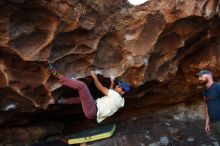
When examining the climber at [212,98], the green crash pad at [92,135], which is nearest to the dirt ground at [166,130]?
the green crash pad at [92,135]

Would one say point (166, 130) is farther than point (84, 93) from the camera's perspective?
Yes

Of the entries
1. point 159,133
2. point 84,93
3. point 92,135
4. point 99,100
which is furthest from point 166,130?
point 84,93

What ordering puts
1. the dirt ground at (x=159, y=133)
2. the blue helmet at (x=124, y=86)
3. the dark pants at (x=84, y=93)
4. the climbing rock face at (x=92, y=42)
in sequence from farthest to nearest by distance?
the dirt ground at (x=159, y=133) < the blue helmet at (x=124, y=86) < the dark pants at (x=84, y=93) < the climbing rock face at (x=92, y=42)

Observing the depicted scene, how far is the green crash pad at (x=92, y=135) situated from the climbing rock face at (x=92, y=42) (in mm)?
728

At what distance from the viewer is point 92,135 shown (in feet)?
22.7

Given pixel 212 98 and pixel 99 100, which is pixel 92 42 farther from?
pixel 212 98

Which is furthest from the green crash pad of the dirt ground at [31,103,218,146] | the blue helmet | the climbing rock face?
the blue helmet

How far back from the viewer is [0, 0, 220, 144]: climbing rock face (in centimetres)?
569

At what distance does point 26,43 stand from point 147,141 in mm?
3111

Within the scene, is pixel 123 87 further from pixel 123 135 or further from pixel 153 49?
pixel 123 135

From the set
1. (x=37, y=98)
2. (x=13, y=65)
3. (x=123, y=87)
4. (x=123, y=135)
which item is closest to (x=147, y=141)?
(x=123, y=135)

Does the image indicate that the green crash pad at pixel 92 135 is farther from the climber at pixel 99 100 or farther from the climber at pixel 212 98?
the climber at pixel 212 98

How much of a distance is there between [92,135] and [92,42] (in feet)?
5.94

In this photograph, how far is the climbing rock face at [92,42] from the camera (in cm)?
569
